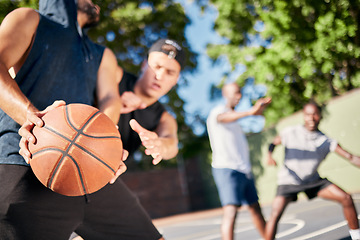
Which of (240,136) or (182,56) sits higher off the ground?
(182,56)

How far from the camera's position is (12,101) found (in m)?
1.82

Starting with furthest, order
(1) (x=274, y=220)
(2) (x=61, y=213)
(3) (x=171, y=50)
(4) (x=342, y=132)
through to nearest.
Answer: (4) (x=342, y=132) → (1) (x=274, y=220) → (3) (x=171, y=50) → (2) (x=61, y=213)

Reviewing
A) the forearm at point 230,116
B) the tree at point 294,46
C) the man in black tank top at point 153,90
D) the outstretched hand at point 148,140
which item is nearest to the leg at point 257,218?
the forearm at point 230,116

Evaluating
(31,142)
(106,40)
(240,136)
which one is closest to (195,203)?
(106,40)

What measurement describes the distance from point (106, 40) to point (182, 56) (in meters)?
15.7

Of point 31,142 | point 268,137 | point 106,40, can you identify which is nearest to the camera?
point 31,142

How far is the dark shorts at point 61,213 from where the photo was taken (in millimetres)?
1925

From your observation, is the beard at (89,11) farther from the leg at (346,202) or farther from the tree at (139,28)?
the tree at (139,28)

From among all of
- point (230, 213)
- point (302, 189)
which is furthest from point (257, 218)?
point (302, 189)

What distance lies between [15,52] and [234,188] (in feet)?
10.5

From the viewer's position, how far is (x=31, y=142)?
5.95ft

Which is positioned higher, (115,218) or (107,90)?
(107,90)

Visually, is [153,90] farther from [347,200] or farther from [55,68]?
[347,200]

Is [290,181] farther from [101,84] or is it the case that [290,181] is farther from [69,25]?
[69,25]
